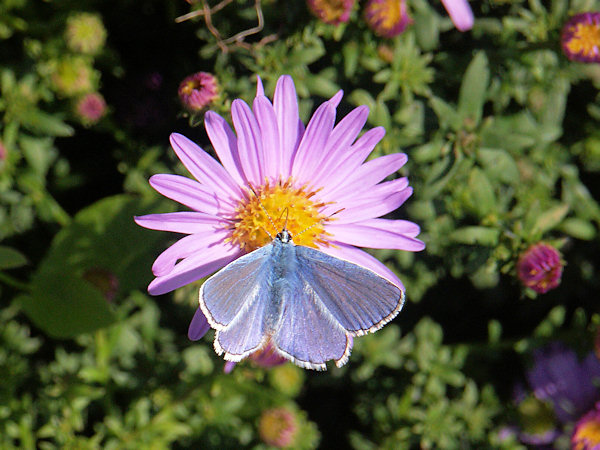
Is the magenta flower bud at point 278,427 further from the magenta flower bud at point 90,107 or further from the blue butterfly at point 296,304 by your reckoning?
the magenta flower bud at point 90,107

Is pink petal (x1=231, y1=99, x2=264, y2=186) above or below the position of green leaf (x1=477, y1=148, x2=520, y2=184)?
above

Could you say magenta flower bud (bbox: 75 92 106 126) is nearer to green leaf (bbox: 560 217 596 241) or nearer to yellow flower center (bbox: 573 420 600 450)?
green leaf (bbox: 560 217 596 241)

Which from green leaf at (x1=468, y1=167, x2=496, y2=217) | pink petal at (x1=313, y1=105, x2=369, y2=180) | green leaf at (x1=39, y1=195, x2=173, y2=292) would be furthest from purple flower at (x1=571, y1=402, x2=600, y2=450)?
green leaf at (x1=39, y1=195, x2=173, y2=292)

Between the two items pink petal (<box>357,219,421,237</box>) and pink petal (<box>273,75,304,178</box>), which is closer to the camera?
pink petal (<box>273,75,304,178</box>)

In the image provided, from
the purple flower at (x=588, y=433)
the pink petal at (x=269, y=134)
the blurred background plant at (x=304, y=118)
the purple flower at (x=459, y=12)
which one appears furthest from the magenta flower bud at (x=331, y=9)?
the purple flower at (x=588, y=433)

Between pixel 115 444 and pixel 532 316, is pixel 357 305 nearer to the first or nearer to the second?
pixel 115 444

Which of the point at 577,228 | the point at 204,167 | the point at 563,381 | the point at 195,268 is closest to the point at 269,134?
the point at 204,167

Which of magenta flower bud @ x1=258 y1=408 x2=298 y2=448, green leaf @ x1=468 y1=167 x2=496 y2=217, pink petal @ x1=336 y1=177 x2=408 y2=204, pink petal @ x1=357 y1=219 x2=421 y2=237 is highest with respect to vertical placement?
pink petal @ x1=336 y1=177 x2=408 y2=204
